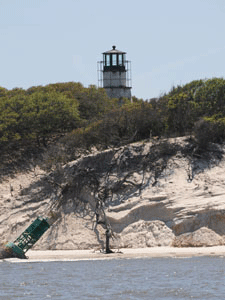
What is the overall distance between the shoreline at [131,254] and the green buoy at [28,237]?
1.61 feet

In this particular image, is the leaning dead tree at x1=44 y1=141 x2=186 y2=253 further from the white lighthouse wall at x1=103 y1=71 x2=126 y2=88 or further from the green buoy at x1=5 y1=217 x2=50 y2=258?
the white lighthouse wall at x1=103 y1=71 x2=126 y2=88

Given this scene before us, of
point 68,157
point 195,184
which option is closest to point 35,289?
point 195,184

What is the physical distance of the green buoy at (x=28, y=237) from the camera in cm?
3584

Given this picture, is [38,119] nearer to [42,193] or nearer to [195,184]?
[42,193]

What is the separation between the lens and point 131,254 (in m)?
35.6

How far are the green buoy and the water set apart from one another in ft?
3.35

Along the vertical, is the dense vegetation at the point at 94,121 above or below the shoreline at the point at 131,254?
above

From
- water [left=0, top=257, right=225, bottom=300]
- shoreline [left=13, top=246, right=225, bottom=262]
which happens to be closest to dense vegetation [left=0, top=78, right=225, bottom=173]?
shoreline [left=13, top=246, right=225, bottom=262]

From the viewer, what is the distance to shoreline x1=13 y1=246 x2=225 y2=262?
34.7m

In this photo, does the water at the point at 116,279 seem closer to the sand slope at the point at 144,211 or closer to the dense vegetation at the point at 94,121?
the sand slope at the point at 144,211

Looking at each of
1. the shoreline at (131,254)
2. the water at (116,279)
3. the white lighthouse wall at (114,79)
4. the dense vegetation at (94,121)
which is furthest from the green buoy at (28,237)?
the white lighthouse wall at (114,79)

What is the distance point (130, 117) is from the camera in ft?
156

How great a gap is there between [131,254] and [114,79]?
27.6 metres

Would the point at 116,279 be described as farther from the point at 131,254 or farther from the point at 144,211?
the point at 144,211
